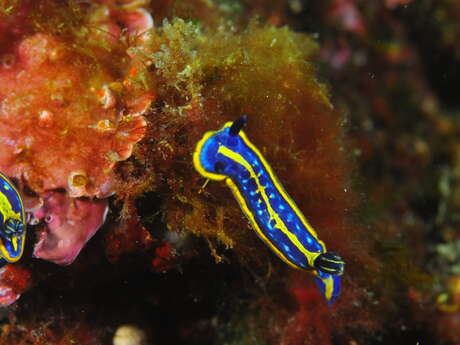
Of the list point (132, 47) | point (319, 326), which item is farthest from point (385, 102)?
point (132, 47)

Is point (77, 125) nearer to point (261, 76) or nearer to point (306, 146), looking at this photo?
point (261, 76)

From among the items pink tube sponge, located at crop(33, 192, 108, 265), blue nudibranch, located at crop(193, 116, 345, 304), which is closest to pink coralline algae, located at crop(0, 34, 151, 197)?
pink tube sponge, located at crop(33, 192, 108, 265)

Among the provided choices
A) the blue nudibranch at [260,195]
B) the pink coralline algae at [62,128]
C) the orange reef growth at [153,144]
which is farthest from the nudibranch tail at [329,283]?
the pink coralline algae at [62,128]

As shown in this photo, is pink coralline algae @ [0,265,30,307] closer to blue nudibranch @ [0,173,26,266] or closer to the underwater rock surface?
the underwater rock surface

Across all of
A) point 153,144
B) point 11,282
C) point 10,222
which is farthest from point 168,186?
point 11,282

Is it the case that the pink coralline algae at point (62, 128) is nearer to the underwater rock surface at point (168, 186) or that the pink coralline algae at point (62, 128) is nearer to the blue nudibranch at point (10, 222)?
the underwater rock surface at point (168, 186)

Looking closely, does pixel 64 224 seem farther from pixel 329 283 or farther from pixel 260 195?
pixel 329 283
